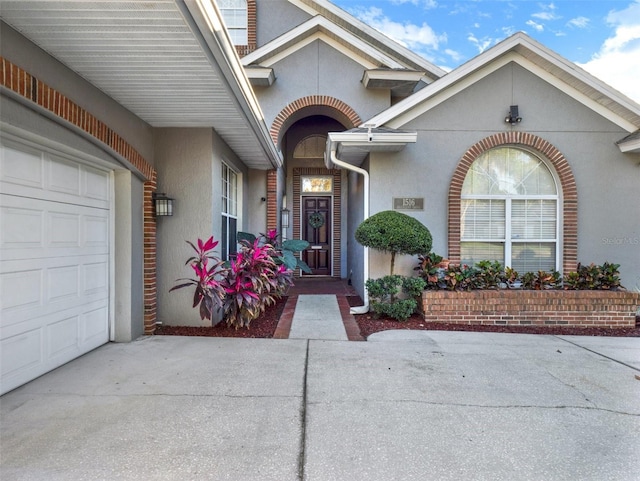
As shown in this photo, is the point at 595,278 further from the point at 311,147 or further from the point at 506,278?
the point at 311,147

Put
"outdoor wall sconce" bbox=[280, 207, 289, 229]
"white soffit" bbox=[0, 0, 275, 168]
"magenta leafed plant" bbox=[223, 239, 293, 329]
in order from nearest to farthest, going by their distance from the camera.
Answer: "white soffit" bbox=[0, 0, 275, 168] < "magenta leafed plant" bbox=[223, 239, 293, 329] < "outdoor wall sconce" bbox=[280, 207, 289, 229]

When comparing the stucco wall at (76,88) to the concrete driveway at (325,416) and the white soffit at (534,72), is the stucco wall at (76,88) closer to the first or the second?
→ the concrete driveway at (325,416)

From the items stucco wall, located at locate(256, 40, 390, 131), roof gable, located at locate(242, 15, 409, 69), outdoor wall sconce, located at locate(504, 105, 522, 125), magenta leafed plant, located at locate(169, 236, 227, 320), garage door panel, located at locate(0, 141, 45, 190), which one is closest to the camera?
garage door panel, located at locate(0, 141, 45, 190)

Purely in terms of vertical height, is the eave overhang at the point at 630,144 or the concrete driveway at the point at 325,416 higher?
the eave overhang at the point at 630,144

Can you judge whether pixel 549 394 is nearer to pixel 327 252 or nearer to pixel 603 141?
pixel 603 141

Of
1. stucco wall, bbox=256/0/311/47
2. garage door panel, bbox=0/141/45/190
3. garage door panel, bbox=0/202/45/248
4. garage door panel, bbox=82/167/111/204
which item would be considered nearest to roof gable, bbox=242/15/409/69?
stucco wall, bbox=256/0/311/47

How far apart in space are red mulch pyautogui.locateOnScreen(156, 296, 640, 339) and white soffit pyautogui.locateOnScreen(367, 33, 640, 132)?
3.42 meters

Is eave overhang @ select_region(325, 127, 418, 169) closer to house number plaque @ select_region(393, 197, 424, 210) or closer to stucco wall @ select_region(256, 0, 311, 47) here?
house number plaque @ select_region(393, 197, 424, 210)

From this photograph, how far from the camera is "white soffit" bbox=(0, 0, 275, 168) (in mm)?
2547

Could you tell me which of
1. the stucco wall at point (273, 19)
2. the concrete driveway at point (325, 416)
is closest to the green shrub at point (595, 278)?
the concrete driveway at point (325, 416)

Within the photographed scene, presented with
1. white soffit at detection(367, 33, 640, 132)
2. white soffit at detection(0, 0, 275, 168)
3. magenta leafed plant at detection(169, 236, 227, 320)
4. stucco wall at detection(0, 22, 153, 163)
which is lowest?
magenta leafed plant at detection(169, 236, 227, 320)

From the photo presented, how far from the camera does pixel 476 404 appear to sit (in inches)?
117

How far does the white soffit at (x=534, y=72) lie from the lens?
603 cm

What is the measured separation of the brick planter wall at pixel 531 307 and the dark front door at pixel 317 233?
5.11 metres
